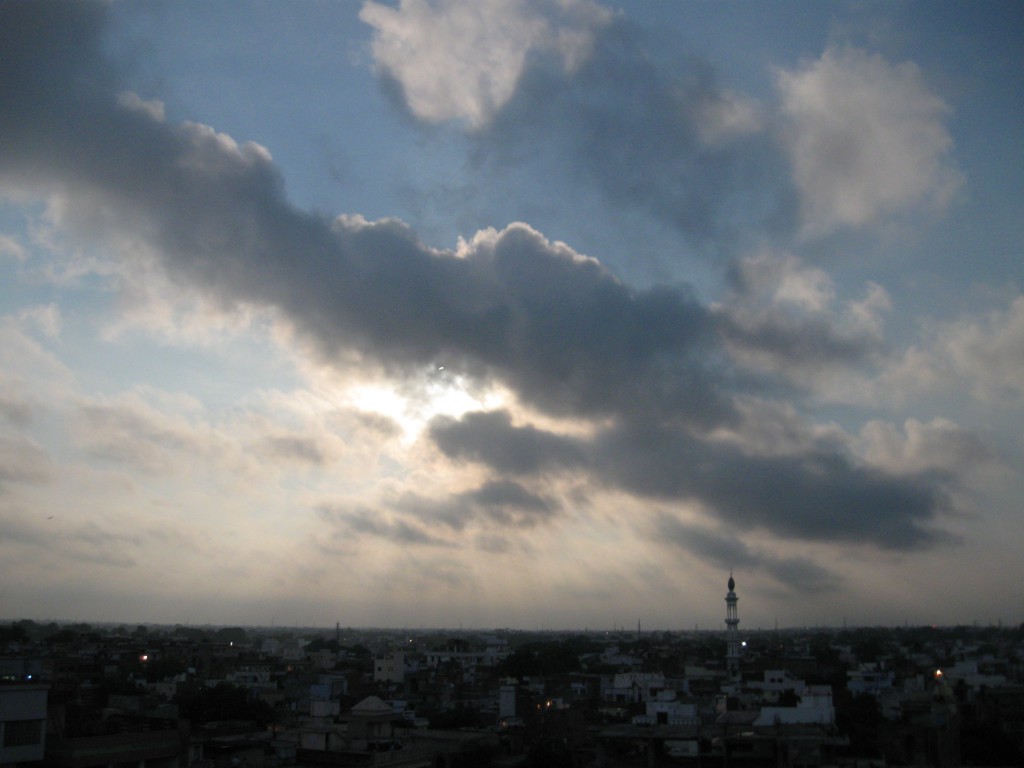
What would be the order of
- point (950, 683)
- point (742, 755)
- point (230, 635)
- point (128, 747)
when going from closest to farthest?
point (128, 747) → point (742, 755) → point (950, 683) → point (230, 635)

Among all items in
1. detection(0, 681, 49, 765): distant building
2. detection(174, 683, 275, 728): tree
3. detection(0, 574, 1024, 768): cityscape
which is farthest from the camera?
detection(174, 683, 275, 728): tree

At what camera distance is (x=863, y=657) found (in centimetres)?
7388

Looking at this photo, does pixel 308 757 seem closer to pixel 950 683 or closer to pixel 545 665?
pixel 950 683

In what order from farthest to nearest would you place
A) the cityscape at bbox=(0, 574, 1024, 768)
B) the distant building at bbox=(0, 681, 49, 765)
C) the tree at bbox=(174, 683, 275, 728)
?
the tree at bbox=(174, 683, 275, 728), the cityscape at bbox=(0, 574, 1024, 768), the distant building at bbox=(0, 681, 49, 765)

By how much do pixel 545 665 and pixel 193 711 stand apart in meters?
34.0

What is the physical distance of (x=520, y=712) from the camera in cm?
4828

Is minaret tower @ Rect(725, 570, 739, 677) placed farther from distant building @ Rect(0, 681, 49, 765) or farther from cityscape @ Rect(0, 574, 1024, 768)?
distant building @ Rect(0, 681, 49, 765)

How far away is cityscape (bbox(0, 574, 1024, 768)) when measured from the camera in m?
28.0

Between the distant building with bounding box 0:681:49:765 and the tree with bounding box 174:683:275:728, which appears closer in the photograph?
the distant building with bounding box 0:681:49:765

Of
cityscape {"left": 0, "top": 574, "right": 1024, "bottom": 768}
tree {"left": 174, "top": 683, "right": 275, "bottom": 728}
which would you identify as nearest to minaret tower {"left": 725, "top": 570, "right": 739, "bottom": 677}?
cityscape {"left": 0, "top": 574, "right": 1024, "bottom": 768}

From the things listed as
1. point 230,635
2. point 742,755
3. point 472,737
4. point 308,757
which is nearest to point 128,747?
point 308,757

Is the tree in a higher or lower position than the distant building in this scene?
lower

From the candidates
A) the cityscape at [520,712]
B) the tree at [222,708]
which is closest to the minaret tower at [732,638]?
the cityscape at [520,712]

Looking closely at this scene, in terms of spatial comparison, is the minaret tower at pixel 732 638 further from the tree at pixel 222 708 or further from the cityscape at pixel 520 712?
Result: the tree at pixel 222 708
